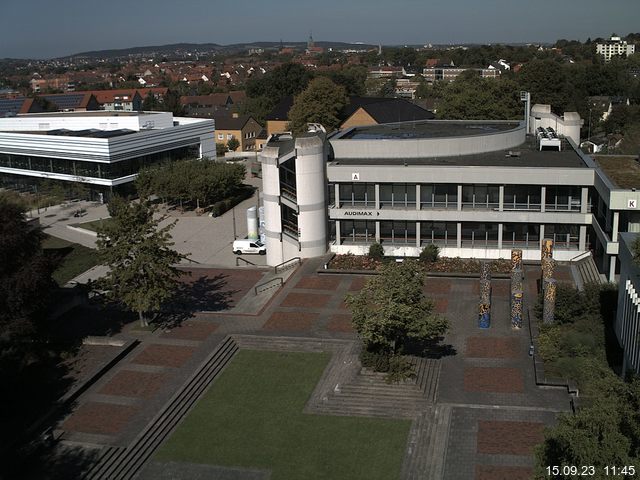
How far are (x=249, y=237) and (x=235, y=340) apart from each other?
734 inches

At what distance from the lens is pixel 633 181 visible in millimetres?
37219

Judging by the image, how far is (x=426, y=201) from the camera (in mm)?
42938

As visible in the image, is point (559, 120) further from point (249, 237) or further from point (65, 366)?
point (65, 366)

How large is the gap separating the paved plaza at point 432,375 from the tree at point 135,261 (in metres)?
2.02

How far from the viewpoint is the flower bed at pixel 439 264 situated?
40.0 metres

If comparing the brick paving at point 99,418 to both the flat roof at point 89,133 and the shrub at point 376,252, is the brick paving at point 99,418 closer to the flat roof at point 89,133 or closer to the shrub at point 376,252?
the shrub at point 376,252

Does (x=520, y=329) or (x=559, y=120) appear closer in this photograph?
(x=520, y=329)

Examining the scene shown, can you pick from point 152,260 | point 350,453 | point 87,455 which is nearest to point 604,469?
point 350,453

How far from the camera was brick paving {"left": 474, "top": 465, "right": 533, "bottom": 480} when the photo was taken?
69.2 feet

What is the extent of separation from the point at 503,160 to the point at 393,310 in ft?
72.6

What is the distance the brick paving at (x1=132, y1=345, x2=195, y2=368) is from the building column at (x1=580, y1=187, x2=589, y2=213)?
78.8 feet

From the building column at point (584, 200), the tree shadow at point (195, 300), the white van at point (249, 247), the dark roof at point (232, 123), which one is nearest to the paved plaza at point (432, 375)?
the tree shadow at point (195, 300)

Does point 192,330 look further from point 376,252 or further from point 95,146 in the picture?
point 95,146

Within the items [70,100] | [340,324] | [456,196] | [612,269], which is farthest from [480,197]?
[70,100]
